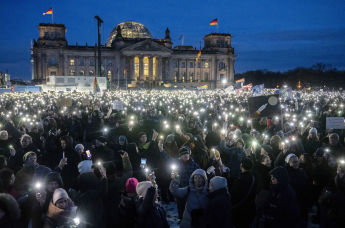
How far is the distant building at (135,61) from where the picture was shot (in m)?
80.9

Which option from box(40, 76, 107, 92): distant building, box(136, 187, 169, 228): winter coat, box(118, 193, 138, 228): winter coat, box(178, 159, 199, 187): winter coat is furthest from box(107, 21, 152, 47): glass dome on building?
box(136, 187, 169, 228): winter coat

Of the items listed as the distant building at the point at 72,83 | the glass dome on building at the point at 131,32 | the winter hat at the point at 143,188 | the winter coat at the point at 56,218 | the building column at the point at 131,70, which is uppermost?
the glass dome on building at the point at 131,32

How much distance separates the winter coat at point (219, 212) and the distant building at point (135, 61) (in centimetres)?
7097

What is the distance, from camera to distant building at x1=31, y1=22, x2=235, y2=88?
8094cm

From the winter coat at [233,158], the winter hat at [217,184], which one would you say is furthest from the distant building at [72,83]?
the winter hat at [217,184]

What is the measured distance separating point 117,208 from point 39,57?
83482 millimetres

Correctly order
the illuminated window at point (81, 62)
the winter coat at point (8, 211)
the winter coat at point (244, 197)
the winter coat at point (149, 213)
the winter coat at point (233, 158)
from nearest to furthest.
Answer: the winter coat at point (8, 211) < the winter coat at point (149, 213) < the winter coat at point (244, 197) < the winter coat at point (233, 158) < the illuminated window at point (81, 62)

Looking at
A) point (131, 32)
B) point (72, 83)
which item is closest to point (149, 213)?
point (72, 83)

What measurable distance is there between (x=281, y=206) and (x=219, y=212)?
1.04 m

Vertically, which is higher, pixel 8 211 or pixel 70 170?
pixel 8 211

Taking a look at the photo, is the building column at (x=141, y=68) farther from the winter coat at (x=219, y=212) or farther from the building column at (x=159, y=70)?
the winter coat at (x=219, y=212)

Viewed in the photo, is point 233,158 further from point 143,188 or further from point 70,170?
point 143,188

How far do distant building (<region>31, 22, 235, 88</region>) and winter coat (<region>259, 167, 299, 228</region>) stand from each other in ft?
232

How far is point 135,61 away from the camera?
3546 inches
